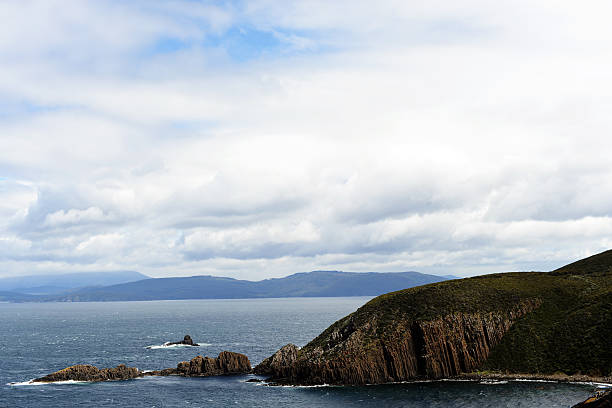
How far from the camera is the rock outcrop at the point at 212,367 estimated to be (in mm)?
146125

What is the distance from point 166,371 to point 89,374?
20.7m

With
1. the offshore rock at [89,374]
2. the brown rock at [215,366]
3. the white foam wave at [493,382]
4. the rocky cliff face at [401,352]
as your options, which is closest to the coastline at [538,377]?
the white foam wave at [493,382]

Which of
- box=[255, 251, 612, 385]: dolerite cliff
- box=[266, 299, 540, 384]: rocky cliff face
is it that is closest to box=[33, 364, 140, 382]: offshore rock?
box=[255, 251, 612, 385]: dolerite cliff

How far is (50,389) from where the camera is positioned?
412 ft

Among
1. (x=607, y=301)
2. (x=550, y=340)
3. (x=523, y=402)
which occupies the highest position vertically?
(x=607, y=301)

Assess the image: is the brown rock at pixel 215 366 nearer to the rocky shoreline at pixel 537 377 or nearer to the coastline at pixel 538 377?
the coastline at pixel 538 377

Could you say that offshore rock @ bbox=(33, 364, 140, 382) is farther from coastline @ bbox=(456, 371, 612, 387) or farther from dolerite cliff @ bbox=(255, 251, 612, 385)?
coastline @ bbox=(456, 371, 612, 387)

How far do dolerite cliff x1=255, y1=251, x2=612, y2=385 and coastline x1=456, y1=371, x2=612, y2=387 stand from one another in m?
1.90

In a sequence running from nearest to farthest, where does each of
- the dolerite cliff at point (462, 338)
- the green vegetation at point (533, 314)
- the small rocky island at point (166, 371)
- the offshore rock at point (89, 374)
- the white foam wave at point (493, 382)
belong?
the white foam wave at point (493, 382) → the green vegetation at point (533, 314) → the dolerite cliff at point (462, 338) → the offshore rock at point (89, 374) → the small rocky island at point (166, 371)

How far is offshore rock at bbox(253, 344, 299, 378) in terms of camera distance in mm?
137375

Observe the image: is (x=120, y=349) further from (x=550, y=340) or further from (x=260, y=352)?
(x=550, y=340)

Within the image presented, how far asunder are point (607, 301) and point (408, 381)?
59.2 meters

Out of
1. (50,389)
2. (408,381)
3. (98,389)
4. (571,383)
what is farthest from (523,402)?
(50,389)

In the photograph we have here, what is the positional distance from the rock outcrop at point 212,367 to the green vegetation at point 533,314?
1951 cm
